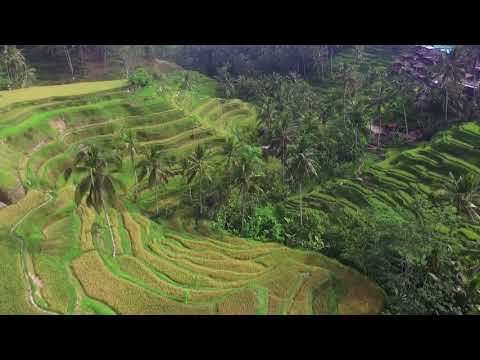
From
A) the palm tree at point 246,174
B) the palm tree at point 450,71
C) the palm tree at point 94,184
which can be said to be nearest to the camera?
the palm tree at point 94,184

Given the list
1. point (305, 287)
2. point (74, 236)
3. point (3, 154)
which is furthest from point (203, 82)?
point (305, 287)

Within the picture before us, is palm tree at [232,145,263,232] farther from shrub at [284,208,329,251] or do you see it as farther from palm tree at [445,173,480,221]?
palm tree at [445,173,480,221]

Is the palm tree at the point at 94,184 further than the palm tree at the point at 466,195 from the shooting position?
No

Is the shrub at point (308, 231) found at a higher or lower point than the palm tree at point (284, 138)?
lower

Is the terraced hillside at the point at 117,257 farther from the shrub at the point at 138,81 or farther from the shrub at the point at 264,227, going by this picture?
the shrub at the point at 138,81

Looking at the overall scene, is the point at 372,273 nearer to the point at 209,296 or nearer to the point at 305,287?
the point at 305,287

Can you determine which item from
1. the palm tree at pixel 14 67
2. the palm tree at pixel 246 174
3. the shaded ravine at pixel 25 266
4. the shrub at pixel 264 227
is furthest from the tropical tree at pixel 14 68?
the shrub at pixel 264 227
